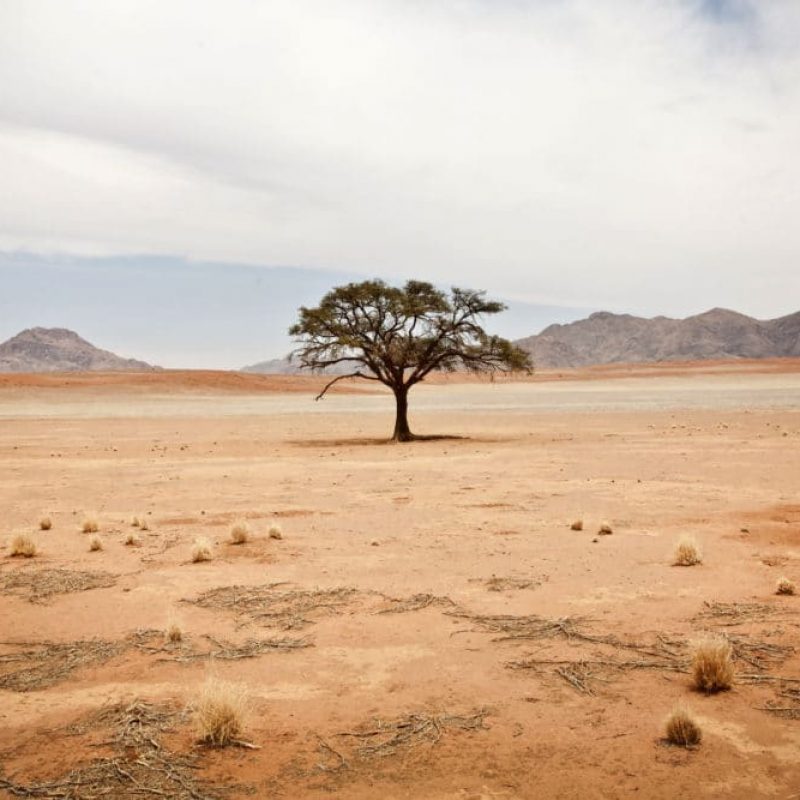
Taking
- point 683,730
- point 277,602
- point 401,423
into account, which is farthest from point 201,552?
point 401,423

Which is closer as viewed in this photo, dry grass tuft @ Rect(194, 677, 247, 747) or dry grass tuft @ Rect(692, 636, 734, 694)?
dry grass tuft @ Rect(194, 677, 247, 747)

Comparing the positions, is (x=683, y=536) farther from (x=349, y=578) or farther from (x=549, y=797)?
(x=549, y=797)

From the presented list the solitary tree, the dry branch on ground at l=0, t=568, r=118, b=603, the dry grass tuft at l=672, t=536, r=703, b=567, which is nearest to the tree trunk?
the solitary tree

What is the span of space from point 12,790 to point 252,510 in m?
10.6

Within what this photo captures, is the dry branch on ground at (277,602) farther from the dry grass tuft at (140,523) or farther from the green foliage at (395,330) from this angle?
the green foliage at (395,330)

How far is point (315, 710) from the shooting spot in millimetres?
5969

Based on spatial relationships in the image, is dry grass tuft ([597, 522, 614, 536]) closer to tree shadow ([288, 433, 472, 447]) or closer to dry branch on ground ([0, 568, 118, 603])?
dry branch on ground ([0, 568, 118, 603])

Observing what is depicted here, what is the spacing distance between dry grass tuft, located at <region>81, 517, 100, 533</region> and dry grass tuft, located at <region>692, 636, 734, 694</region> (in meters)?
10.4

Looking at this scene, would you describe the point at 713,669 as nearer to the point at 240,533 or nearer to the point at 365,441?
the point at 240,533

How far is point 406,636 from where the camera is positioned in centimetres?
761

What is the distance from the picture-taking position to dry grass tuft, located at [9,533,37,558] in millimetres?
11414

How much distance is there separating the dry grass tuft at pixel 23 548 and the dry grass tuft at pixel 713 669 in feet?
31.3

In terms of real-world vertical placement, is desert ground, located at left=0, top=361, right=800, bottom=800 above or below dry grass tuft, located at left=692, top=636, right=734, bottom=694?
below

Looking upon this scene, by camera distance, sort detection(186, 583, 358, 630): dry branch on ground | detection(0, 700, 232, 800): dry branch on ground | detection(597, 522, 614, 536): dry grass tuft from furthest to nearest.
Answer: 1. detection(597, 522, 614, 536): dry grass tuft
2. detection(186, 583, 358, 630): dry branch on ground
3. detection(0, 700, 232, 800): dry branch on ground
